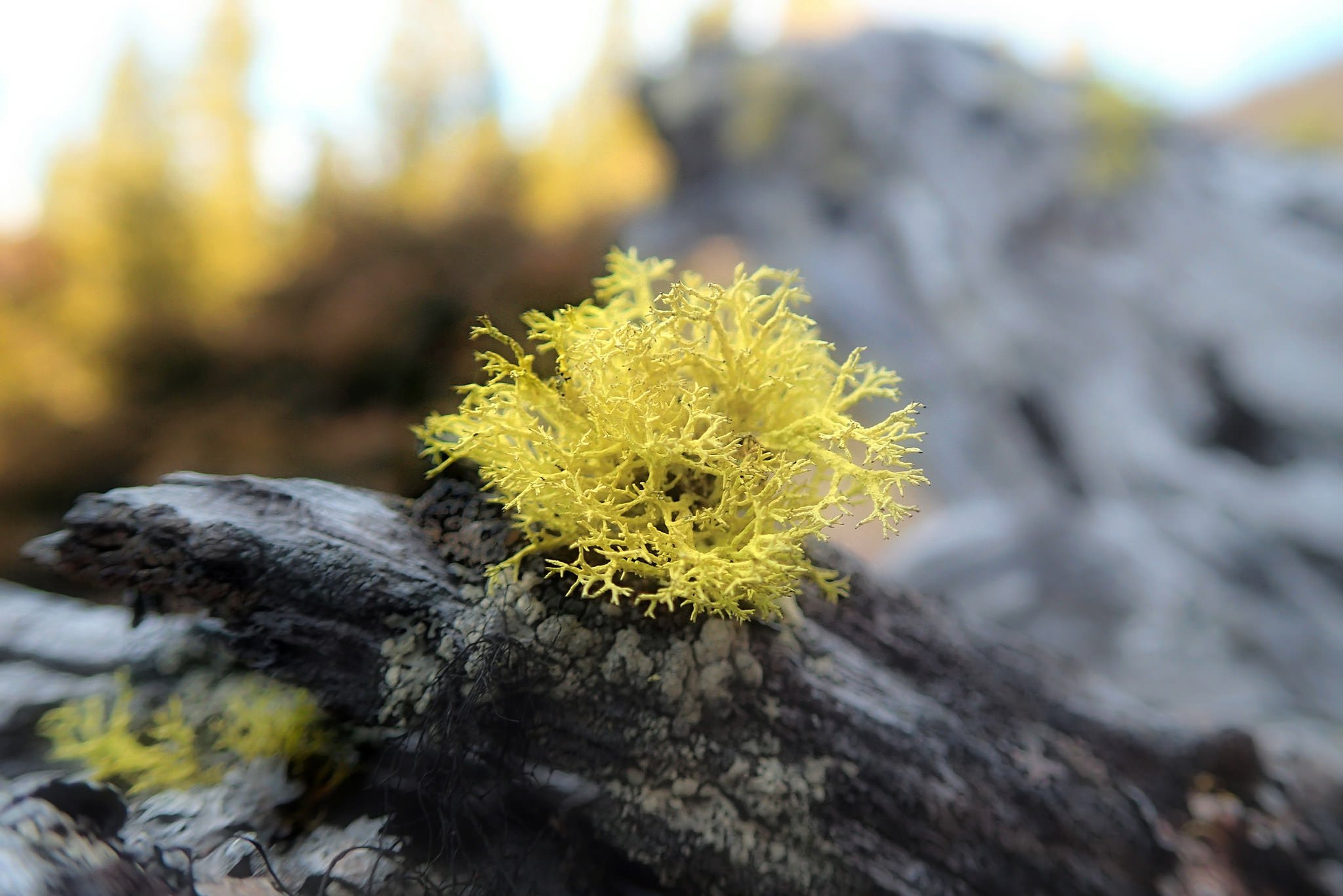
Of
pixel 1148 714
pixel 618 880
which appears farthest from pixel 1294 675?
pixel 618 880

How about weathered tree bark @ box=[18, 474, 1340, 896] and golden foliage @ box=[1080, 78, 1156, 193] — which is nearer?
weathered tree bark @ box=[18, 474, 1340, 896]

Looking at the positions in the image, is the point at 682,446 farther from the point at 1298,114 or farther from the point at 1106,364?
the point at 1298,114

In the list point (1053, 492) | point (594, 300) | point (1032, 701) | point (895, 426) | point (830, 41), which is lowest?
point (1032, 701)

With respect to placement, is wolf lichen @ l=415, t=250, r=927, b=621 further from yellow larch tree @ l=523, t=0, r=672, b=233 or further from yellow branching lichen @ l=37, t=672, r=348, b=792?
yellow larch tree @ l=523, t=0, r=672, b=233

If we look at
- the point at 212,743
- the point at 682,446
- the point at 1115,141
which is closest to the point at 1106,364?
the point at 1115,141

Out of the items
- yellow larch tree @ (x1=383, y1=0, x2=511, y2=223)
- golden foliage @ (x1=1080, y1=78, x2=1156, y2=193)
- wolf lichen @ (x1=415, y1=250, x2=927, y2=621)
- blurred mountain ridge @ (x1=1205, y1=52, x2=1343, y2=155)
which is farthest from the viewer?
yellow larch tree @ (x1=383, y1=0, x2=511, y2=223)

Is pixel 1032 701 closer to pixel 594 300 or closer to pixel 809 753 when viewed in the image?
pixel 809 753

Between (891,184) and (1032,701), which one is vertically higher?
(891,184)

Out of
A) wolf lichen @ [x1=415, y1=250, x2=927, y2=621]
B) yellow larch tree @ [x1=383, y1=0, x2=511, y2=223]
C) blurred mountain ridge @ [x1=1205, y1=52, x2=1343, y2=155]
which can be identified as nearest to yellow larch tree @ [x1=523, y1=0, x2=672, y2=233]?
yellow larch tree @ [x1=383, y1=0, x2=511, y2=223]
